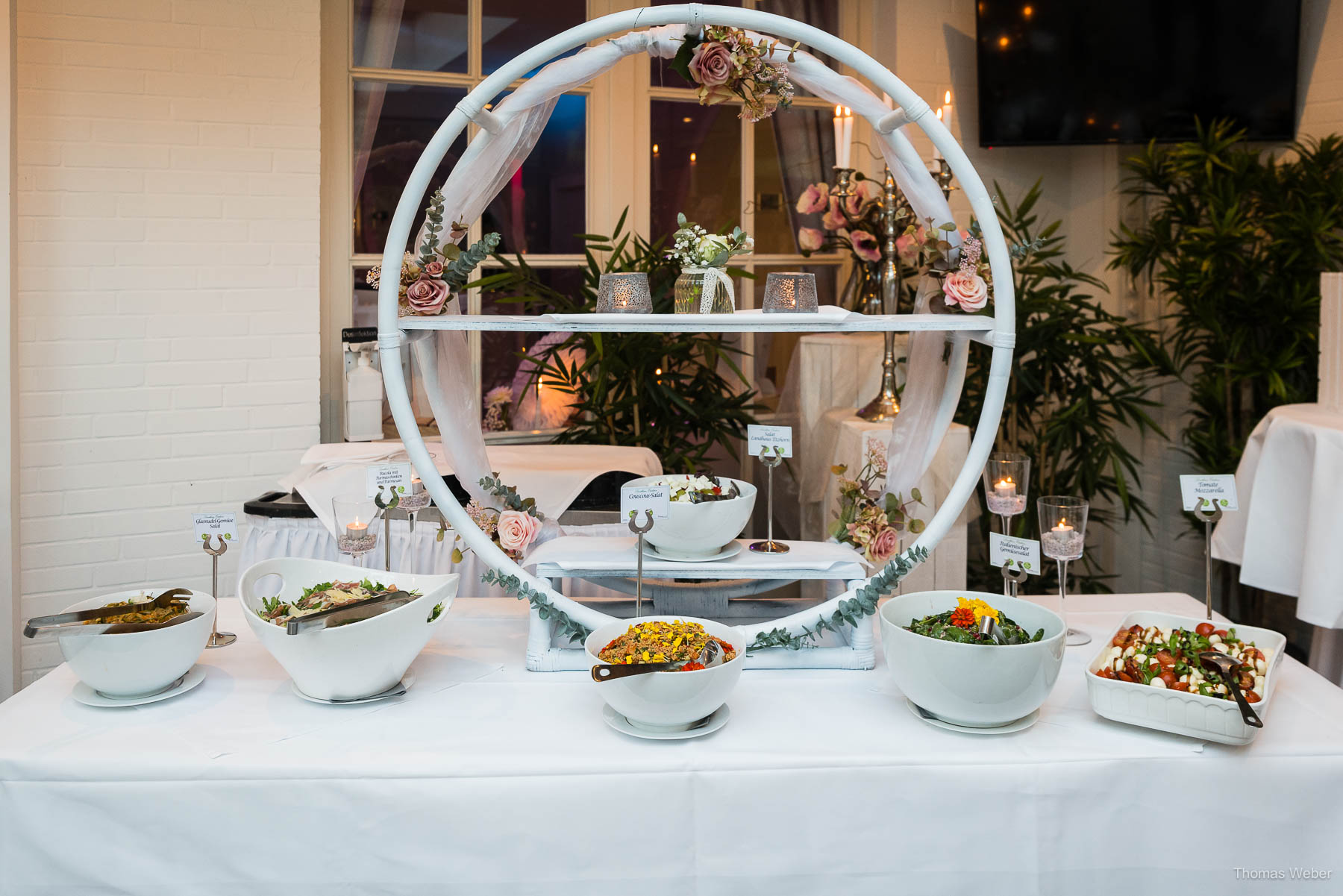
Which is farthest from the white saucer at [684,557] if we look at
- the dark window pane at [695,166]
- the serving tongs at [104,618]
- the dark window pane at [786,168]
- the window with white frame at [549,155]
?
the dark window pane at [786,168]

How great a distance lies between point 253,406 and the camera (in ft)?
10.9

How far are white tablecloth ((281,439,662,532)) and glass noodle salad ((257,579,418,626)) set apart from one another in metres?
0.86

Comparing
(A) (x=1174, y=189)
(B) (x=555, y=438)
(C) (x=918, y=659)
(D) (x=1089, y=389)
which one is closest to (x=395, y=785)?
(C) (x=918, y=659)

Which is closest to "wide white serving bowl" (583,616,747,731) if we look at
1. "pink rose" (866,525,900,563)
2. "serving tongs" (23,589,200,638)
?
"pink rose" (866,525,900,563)

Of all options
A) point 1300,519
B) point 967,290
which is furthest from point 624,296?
point 1300,519

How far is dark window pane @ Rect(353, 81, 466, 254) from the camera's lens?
145 inches

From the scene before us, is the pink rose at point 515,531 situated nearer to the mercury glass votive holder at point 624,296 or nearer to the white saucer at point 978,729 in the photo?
the mercury glass votive holder at point 624,296

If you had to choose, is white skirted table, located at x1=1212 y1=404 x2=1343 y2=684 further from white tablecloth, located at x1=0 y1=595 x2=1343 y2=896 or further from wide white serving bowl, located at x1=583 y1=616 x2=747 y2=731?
wide white serving bowl, located at x1=583 y1=616 x2=747 y2=731

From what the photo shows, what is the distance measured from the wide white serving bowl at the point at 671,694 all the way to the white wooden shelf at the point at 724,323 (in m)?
0.46

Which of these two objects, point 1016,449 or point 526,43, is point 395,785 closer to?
point 1016,449

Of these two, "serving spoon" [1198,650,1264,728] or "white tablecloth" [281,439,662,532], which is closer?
"serving spoon" [1198,650,1264,728]

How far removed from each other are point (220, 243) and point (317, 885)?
2450mm

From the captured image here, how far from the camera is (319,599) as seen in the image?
4.85 feet

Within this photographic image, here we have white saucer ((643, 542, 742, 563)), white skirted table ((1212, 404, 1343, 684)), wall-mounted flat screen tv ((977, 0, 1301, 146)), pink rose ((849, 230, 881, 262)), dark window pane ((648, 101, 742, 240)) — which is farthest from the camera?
dark window pane ((648, 101, 742, 240))
